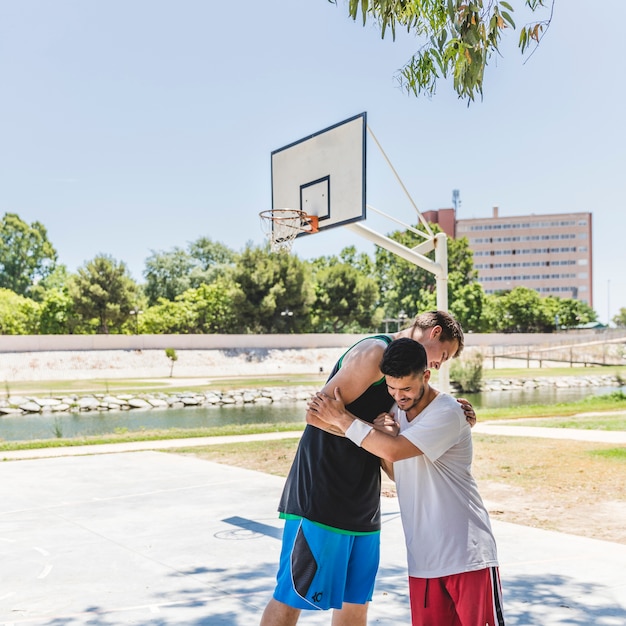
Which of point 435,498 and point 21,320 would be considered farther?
point 21,320

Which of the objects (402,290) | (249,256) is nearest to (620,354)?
(402,290)

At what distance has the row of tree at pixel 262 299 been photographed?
2650 inches

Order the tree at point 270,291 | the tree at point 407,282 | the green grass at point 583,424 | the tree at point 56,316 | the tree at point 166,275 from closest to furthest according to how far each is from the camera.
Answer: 1. the green grass at point 583,424
2. the tree at point 270,291
3. the tree at point 56,316
4. the tree at point 407,282
5. the tree at point 166,275

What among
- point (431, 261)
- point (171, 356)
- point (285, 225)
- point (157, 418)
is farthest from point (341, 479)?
point (171, 356)

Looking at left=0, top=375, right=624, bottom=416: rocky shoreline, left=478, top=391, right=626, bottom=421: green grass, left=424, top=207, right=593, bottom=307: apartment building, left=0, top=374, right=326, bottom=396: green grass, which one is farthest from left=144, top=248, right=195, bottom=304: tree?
left=478, top=391, right=626, bottom=421: green grass

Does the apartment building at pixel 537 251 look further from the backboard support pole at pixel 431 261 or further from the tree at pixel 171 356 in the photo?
the backboard support pole at pixel 431 261

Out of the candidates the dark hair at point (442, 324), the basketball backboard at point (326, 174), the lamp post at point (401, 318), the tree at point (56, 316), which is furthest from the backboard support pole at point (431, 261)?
the lamp post at point (401, 318)

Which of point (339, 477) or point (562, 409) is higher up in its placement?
point (339, 477)

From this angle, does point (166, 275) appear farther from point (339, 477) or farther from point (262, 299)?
point (339, 477)

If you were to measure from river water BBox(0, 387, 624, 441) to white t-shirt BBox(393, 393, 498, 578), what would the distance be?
19.3 m

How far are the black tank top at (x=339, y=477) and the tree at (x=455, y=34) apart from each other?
2661 millimetres

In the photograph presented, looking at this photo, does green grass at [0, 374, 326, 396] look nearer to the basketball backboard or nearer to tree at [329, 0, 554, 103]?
the basketball backboard

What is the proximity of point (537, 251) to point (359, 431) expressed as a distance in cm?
14341

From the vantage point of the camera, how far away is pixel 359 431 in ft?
9.83
